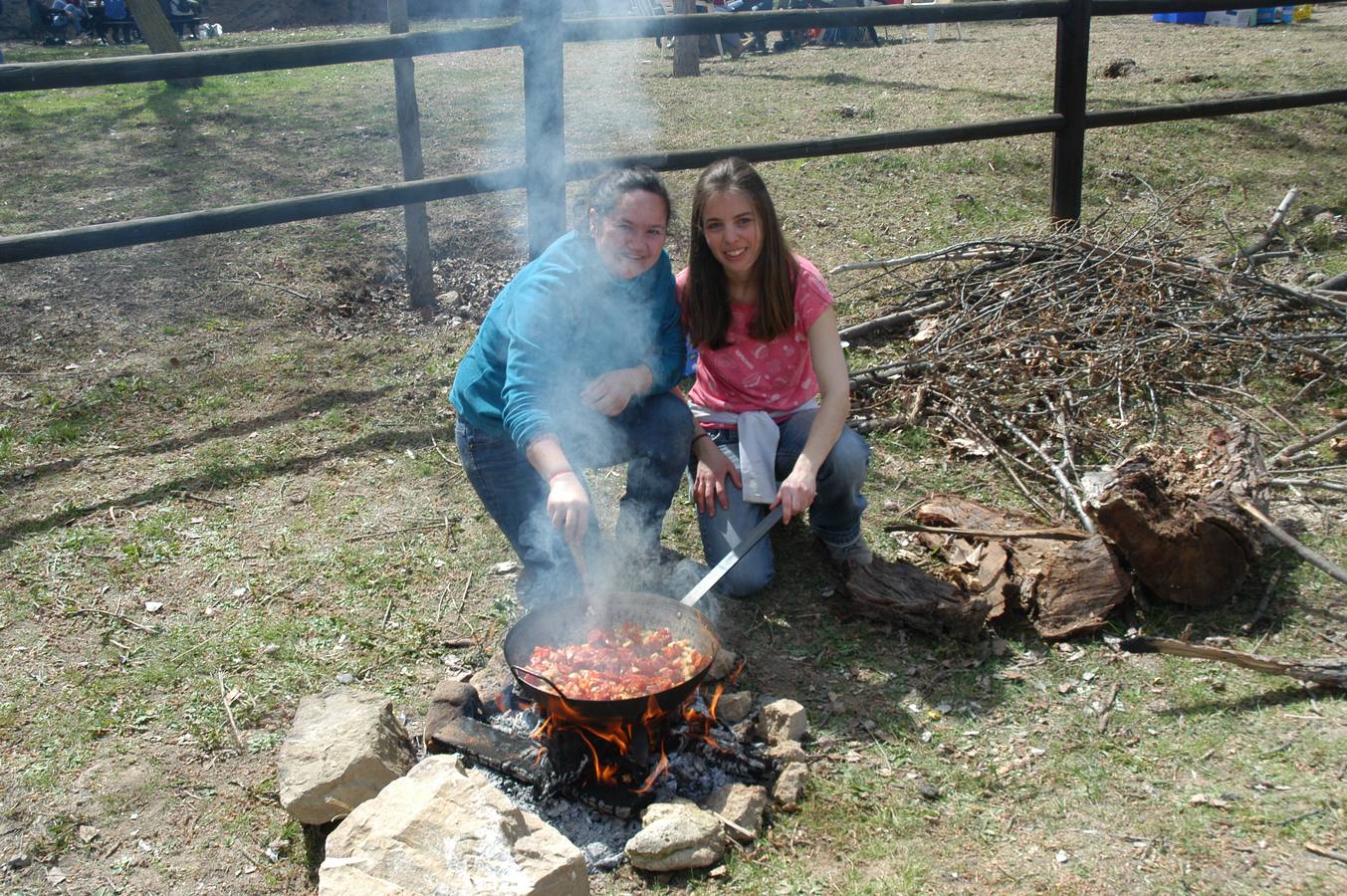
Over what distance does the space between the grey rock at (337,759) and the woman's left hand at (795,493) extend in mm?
1193

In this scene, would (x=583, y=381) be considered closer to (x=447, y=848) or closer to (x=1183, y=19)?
(x=447, y=848)

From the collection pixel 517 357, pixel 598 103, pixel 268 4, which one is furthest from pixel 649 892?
pixel 268 4

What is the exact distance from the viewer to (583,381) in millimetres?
3219

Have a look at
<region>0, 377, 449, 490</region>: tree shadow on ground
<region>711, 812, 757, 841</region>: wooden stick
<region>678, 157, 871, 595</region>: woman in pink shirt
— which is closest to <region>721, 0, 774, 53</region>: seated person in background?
<region>0, 377, 449, 490</region>: tree shadow on ground

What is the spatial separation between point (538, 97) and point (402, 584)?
2352 mm

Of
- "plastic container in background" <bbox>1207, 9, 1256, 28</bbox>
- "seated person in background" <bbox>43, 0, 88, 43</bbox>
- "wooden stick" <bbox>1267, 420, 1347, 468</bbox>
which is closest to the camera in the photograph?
"wooden stick" <bbox>1267, 420, 1347, 468</bbox>

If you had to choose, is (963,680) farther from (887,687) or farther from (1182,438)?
(1182,438)

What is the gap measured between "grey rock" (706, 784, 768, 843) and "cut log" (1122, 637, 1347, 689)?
1.15m

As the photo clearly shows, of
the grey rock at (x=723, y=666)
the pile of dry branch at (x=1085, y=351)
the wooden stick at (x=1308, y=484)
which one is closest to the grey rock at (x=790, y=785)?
the grey rock at (x=723, y=666)

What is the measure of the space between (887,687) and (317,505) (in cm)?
224

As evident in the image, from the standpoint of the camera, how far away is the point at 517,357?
9.61ft

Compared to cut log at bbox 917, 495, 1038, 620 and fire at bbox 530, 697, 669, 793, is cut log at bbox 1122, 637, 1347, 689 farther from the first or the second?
fire at bbox 530, 697, 669, 793

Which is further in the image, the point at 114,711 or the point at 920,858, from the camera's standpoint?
the point at 114,711

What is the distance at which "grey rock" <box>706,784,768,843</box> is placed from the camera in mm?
2396
